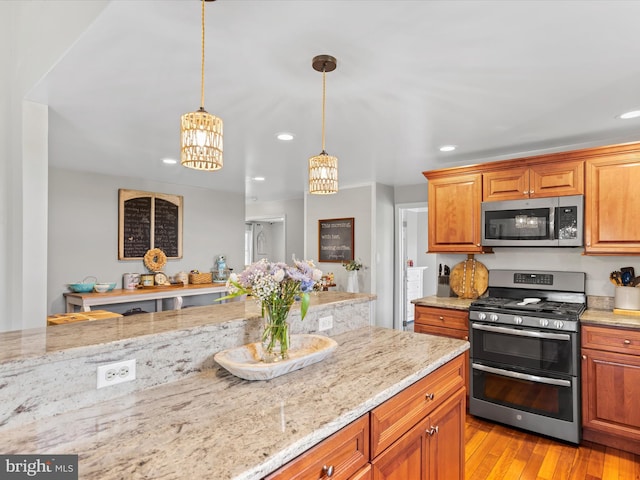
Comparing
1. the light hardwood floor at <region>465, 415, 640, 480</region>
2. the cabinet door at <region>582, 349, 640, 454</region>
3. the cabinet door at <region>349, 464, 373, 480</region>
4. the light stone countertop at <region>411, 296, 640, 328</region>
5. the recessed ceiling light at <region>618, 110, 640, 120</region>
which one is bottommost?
the light hardwood floor at <region>465, 415, 640, 480</region>

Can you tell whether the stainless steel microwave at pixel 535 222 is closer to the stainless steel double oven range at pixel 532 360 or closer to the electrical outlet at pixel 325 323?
the stainless steel double oven range at pixel 532 360

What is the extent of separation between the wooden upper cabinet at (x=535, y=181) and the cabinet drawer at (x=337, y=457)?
9.26 ft

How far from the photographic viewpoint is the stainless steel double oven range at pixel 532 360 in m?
2.77

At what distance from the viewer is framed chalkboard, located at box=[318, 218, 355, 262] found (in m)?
5.49

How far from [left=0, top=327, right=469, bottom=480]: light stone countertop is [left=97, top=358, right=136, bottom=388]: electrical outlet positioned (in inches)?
2.3

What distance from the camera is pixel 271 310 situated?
1473 millimetres

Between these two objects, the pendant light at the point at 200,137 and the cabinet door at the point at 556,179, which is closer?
the pendant light at the point at 200,137

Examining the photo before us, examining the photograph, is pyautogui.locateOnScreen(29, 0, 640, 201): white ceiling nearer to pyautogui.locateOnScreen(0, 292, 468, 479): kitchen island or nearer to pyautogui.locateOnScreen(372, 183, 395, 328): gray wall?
pyautogui.locateOnScreen(0, 292, 468, 479): kitchen island

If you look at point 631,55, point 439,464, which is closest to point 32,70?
point 439,464

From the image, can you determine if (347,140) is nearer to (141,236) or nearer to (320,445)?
(320,445)

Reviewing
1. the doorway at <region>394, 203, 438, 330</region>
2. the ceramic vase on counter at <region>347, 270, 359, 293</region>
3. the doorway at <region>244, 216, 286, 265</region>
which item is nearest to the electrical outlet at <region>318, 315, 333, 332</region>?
the ceramic vase on counter at <region>347, 270, 359, 293</region>

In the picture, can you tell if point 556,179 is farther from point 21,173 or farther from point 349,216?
point 21,173

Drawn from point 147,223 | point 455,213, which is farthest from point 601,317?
point 147,223

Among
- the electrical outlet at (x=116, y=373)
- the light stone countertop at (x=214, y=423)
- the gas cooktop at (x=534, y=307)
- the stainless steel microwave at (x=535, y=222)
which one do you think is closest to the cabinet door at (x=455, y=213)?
the stainless steel microwave at (x=535, y=222)
